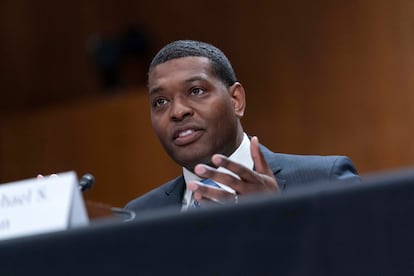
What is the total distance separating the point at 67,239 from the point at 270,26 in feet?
16.0

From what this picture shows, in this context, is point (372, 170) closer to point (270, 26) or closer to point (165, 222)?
point (270, 26)

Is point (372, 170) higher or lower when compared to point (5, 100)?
lower

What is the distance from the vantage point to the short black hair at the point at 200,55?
9.07 ft

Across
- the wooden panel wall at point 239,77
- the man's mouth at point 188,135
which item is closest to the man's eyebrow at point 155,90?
the man's mouth at point 188,135

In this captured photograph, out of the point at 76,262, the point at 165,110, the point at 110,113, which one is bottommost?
the point at 76,262

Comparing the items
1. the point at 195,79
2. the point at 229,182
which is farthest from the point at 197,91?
the point at 229,182

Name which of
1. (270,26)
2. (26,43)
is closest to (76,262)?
(270,26)

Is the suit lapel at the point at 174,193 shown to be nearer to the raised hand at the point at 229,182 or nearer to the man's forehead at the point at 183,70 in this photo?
the man's forehead at the point at 183,70

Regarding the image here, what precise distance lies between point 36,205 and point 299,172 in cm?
108

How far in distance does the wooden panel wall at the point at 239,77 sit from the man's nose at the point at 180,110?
3.20 meters

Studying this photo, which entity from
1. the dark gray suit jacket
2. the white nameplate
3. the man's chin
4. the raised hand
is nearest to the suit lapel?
the dark gray suit jacket

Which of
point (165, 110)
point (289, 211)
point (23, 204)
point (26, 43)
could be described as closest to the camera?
point (289, 211)

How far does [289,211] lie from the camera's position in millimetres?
1574

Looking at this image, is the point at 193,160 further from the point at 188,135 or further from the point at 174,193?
the point at 174,193
